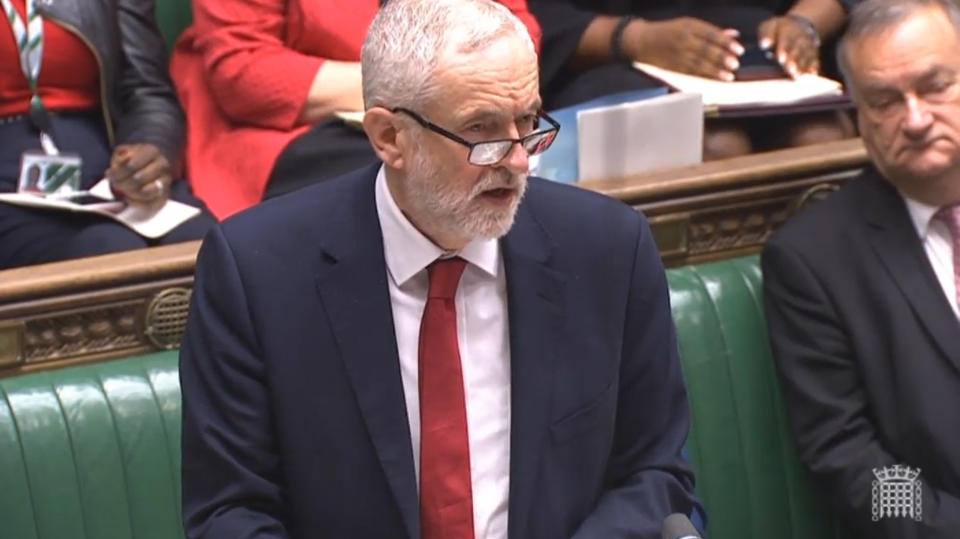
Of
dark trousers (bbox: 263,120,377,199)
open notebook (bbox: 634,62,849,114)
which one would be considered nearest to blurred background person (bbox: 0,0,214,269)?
dark trousers (bbox: 263,120,377,199)

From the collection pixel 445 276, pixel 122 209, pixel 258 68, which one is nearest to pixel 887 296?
pixel 445 276

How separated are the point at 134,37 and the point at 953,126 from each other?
128cm

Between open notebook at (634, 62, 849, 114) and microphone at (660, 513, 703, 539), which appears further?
open notebook at (634, 62, 849, 114)

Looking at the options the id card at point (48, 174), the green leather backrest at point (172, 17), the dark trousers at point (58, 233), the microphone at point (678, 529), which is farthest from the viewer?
the green leather backrest at point (172, 17)

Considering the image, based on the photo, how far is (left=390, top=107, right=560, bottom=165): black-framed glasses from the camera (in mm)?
1661

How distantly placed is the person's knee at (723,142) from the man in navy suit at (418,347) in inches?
34.8

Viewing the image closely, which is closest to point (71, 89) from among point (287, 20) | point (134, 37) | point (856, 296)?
point (134, 37)

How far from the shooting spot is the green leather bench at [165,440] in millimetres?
2164

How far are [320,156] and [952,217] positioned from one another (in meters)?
0.92

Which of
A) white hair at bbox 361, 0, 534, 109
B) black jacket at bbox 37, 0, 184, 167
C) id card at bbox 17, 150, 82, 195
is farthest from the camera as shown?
black jacket at bbox 37, 0, 184, 167

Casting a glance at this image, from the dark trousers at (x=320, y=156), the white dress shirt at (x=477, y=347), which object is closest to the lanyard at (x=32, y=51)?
the dark trousers at (x=320, y=156)

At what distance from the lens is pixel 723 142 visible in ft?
8.96

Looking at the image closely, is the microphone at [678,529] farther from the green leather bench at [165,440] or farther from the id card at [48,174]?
the id card at [48,174]

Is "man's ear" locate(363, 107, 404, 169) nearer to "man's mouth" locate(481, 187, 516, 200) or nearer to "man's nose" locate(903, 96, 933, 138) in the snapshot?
"man's mouth" locate(481, 187, 516, 200)
